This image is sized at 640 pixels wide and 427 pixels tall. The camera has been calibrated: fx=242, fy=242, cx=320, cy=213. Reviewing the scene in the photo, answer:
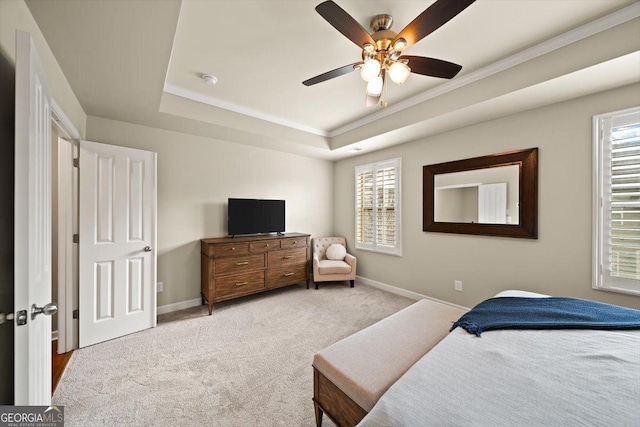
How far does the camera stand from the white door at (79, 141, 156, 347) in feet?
7.89

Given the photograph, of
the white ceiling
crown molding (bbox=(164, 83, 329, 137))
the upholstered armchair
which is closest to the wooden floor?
the white ceiling

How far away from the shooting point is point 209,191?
3.59 meters

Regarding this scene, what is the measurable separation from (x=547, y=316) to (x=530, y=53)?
2.19 m

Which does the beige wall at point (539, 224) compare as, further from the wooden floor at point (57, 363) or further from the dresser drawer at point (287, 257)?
the wooden floor at point (57, 363)

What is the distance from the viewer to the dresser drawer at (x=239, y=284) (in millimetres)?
3232

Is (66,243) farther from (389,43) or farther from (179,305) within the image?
(389,43)

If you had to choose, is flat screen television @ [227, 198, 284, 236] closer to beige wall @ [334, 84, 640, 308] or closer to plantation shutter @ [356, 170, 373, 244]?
plantation shutter @ [356, 170, 373, 244]

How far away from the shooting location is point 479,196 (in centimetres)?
309

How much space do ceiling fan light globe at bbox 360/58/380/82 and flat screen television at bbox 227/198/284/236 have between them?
2.58 meters

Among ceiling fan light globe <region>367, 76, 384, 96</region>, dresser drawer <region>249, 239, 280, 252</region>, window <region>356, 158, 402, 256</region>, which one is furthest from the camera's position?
window <region>356, 158, 402, 256</region>

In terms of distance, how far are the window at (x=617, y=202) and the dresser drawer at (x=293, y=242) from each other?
3.40m

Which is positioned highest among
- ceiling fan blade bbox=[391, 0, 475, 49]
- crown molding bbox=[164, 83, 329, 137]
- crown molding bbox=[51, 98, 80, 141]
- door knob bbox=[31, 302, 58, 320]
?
crown molding bbox=[164, 83, 329, 137]

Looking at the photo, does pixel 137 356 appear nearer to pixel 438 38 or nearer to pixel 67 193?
pixel 67 193

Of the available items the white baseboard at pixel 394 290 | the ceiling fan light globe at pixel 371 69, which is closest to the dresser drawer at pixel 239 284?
the white baseboard at pixel 394 290
